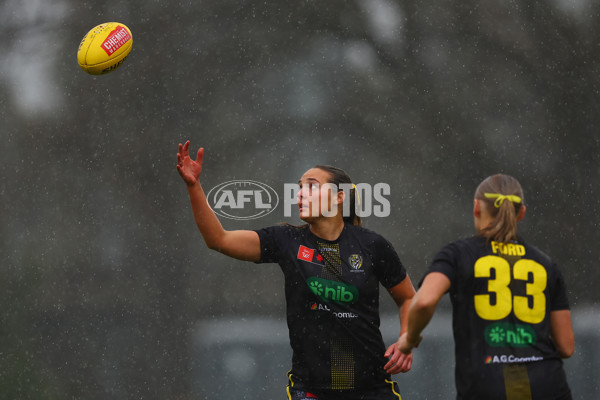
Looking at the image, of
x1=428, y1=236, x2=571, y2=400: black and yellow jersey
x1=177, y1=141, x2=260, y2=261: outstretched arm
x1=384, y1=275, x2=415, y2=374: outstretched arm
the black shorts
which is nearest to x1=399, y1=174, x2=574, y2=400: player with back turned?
x1=428, y1=236, x2=571, y2=400: black and yellow jersey

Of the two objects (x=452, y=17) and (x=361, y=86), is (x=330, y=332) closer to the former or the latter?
(x=361, y=86)

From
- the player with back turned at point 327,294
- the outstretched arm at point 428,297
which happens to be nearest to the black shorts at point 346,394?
the player with back turned at point 327,294

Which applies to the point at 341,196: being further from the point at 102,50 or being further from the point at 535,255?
the point at 102,50

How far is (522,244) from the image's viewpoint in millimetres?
3342

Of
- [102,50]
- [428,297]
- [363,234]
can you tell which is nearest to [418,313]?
[428,297]

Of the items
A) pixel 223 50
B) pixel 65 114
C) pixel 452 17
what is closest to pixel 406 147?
pixel 452 17

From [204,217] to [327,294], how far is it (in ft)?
2.71

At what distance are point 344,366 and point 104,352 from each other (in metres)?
6.90

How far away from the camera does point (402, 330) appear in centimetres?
426

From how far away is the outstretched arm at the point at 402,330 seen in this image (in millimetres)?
4086

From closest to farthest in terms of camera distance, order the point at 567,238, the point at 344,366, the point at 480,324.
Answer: the point at 480,324 → the point at 344,366 → the point at 567,238

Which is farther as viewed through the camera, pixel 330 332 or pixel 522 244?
pixel 330 332

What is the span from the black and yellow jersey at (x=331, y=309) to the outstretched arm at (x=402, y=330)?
9cm

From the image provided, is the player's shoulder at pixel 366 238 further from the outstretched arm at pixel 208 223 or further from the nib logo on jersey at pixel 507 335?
the nib logo on jersey at pixel 507 335
